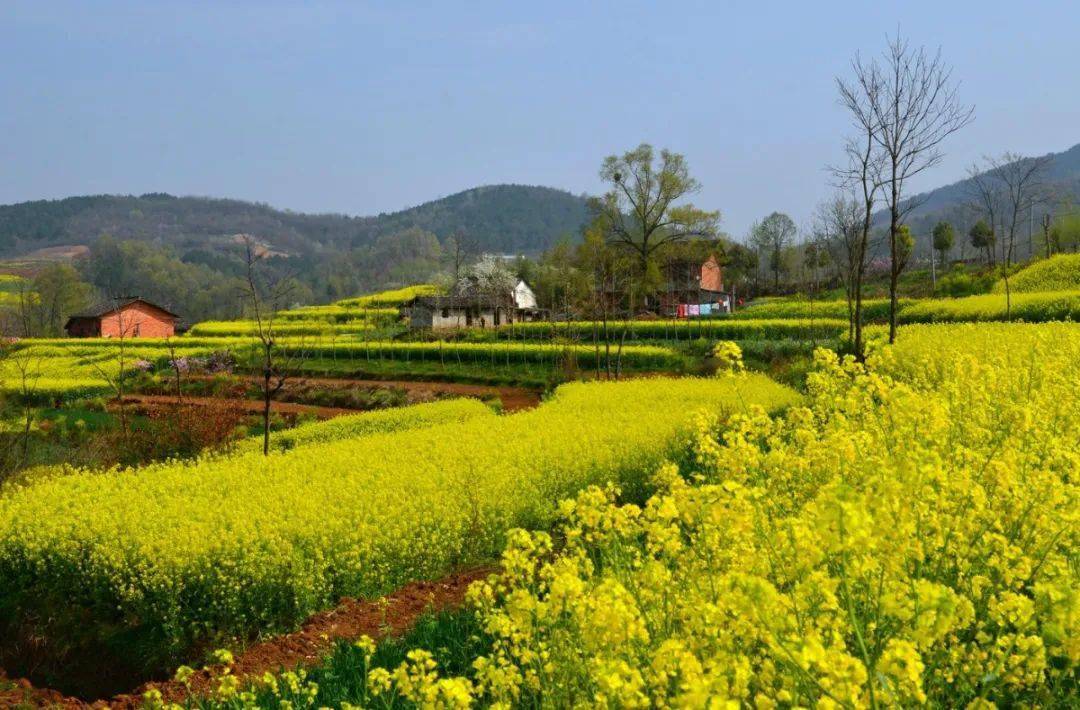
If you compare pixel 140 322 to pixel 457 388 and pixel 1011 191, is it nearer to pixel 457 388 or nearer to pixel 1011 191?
pixel 457 388

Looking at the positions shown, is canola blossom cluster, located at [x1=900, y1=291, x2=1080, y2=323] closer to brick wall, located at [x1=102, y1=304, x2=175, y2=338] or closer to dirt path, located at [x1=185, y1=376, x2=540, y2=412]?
dirt path, located at [x1=185, y1=376, x2=540, y2=412]

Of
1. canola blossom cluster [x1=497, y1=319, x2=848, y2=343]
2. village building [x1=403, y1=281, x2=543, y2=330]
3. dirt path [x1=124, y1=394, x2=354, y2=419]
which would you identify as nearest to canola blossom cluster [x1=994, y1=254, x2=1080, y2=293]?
canola blossom cluster [x1=497, y1=319, x2=848, y2=343]

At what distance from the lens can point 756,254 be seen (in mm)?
89875

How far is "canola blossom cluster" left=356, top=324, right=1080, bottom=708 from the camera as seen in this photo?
2.91m

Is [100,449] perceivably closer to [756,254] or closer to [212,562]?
[212,562]

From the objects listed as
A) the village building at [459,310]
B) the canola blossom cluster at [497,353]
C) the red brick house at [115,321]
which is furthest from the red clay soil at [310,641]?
the red brick house at [115,321]

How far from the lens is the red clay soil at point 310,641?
7504 mm

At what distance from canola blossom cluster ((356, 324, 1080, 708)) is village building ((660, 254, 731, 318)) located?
60431 mm

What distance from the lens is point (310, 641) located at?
8.00 meters

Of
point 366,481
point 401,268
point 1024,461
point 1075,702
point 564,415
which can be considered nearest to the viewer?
point 1075,702

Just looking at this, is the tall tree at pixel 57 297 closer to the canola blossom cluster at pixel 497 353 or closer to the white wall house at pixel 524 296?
the white wall house at pixel 524 296

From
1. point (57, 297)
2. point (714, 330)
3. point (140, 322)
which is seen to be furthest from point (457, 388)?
point (57, 297)

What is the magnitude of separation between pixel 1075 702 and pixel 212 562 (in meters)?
8.39

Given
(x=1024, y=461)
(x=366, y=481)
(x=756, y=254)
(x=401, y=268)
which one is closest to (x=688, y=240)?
(x=756, y=254)
